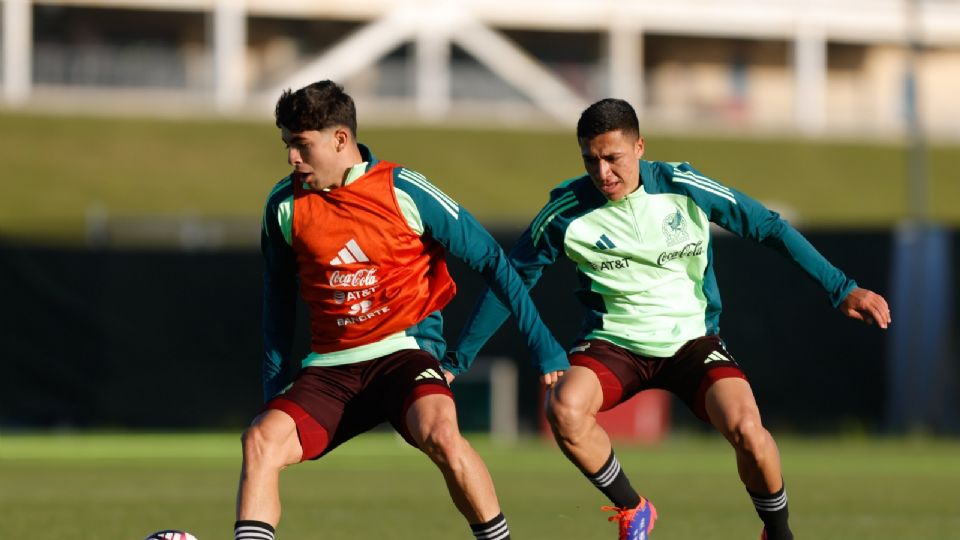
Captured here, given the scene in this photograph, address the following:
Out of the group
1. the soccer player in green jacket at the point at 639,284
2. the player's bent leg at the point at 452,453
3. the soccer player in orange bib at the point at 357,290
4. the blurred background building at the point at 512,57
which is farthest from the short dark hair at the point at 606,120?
the blurred background building at the point at 512,57

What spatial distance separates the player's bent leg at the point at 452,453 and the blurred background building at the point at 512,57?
32868mm

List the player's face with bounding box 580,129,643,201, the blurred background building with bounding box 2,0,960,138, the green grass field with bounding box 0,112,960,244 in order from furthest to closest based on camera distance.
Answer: the blurred background building with bounding box 2,0,960,138 → the green grass field with bounding box 0,112,960,244 → the player's face with bounding box 580,129,643,201

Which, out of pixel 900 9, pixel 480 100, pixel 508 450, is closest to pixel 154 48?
pixel 480 100

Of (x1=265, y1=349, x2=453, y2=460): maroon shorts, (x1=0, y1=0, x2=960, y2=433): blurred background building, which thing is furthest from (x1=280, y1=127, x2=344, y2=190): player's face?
(x1=0, y1=0, x2=960, y2=433): blurred background building

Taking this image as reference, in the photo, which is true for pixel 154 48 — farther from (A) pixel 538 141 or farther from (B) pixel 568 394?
(B) pixel 568 394

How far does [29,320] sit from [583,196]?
40.5 feet

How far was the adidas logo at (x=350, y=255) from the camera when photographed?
6875mm

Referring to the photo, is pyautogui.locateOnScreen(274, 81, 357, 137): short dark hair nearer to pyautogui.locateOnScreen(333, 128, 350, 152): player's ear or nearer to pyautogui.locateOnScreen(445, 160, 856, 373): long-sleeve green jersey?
pyautogui.locateOnScreen(333, 128, 350, 152): player's ear

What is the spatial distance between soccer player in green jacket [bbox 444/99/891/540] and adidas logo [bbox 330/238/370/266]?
3.98ft

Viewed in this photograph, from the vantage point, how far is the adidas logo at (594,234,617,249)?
7926 mm

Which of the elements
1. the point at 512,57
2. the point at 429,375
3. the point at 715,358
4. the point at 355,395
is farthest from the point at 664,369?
the point at 512,57

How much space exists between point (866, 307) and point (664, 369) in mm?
985

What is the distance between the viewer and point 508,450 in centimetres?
1769

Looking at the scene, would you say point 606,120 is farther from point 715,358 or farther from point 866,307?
point 866,307
